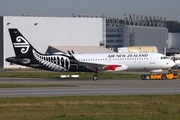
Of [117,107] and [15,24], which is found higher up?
[15,24]

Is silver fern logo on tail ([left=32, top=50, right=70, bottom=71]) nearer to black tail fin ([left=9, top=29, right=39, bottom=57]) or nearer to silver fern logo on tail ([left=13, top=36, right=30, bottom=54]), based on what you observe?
black tail fin ([left=9, top=29, right=39, bottom=57])

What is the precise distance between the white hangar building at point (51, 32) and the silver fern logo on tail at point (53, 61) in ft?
151

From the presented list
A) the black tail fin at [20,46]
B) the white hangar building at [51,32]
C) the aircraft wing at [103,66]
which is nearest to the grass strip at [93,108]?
the aircraft wing at [103,66]

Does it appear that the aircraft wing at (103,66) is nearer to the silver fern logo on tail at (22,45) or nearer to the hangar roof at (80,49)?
the silver fern logo on tail at (22,45)

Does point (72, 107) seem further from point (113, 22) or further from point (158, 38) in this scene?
point (113, 22)

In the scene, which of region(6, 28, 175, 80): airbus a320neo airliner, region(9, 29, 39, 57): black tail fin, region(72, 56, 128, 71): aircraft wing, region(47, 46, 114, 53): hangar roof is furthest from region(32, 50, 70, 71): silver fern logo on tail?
region(47, 46, 114, 53): hangar roof

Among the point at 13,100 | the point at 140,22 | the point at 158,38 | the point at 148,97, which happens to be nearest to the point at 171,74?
the point at 148,97

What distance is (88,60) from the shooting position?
63.1 meters

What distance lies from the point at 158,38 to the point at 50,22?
62079 millimetres

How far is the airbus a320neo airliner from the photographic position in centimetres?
6169

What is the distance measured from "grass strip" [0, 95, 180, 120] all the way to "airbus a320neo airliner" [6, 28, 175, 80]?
2681 centimetres

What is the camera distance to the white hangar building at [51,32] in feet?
357

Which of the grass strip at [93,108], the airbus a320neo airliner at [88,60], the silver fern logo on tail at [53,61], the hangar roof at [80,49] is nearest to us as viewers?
the grass strip at [93,108]

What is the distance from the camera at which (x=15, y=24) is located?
10969cm
